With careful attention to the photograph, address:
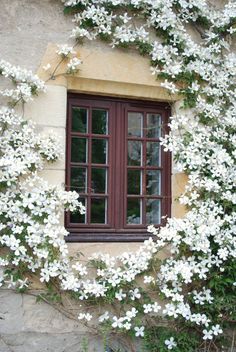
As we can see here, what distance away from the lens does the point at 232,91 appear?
4.29m

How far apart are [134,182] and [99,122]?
0.59 metres

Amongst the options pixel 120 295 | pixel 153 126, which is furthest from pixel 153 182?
pixel 120 295

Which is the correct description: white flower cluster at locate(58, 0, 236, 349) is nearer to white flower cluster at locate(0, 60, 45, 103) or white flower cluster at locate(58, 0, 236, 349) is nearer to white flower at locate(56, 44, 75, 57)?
white flower at locate(56, 44, 75, 57)

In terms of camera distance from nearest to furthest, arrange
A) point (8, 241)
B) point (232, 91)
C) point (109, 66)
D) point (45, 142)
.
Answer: point (8, 241)
point (45, 142)
point (109, 66)
point (232, 91)

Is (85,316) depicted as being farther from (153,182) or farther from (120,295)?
(153,182)

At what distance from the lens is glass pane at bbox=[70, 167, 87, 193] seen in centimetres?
396

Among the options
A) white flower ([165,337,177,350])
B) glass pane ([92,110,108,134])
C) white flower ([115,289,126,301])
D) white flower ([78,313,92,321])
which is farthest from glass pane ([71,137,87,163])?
white flower ([165,337,177,350])

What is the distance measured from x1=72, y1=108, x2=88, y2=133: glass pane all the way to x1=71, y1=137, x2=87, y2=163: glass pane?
83 millimetres

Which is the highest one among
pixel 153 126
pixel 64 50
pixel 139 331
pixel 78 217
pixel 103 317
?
pixel 64 50

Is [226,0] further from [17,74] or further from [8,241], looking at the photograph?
[8,241]

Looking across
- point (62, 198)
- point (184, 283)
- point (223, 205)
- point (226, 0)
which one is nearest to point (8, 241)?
point (62, 198)

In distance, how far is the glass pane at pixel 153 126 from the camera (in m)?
4.22

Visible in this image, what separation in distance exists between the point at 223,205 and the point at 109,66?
148 centimetres

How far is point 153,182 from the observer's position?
4199mm
